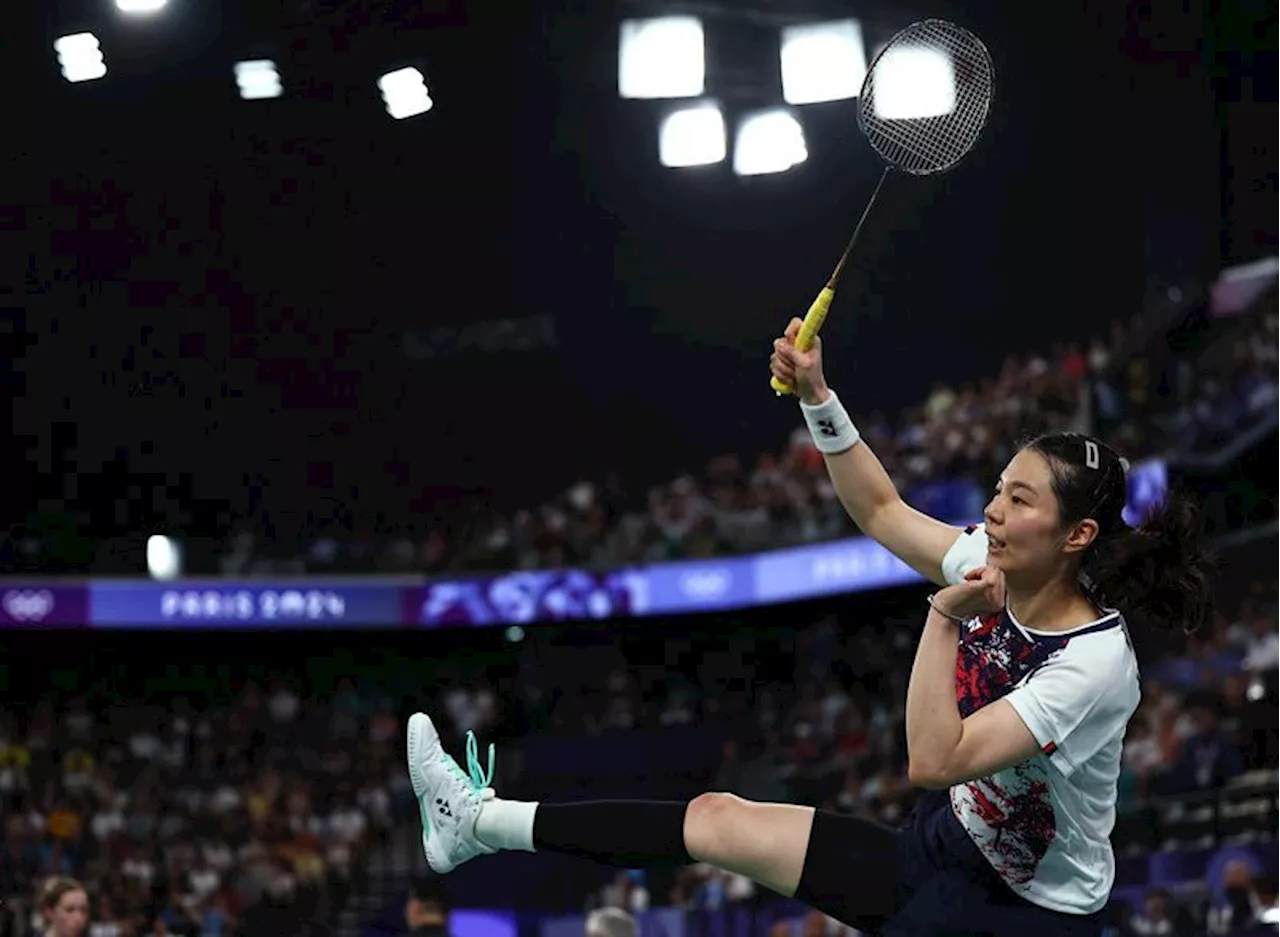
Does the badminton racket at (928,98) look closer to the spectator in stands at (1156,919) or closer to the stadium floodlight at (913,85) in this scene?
the stadium floodlight at (913,85)

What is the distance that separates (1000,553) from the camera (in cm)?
395

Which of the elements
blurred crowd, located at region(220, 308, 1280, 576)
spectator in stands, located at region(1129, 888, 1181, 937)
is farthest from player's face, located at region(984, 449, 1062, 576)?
blurred crowd, located at region(220, 308, 1280, 576)

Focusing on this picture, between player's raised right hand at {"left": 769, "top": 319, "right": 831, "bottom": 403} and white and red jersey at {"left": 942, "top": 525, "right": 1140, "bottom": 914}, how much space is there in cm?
75

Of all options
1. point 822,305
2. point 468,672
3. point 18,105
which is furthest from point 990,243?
point 822,305

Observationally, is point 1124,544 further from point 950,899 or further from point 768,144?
point 768,144

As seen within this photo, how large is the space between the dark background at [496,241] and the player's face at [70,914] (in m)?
11.9

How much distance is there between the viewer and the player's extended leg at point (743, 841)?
4293 millimetres

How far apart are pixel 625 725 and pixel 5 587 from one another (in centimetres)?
766

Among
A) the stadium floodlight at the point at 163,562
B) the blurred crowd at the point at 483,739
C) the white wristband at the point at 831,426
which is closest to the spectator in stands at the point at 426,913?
the white wristband at the point at 831,426

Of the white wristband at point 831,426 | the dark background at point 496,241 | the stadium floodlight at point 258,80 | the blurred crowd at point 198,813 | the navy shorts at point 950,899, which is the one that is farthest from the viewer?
the dark background at point 496,241

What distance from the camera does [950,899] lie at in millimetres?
4113

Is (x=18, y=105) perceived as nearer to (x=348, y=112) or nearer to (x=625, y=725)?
(x=348, y=112)

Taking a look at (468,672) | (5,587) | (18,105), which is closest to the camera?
(18,105)

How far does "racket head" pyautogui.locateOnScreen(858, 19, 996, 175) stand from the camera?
4934mm
